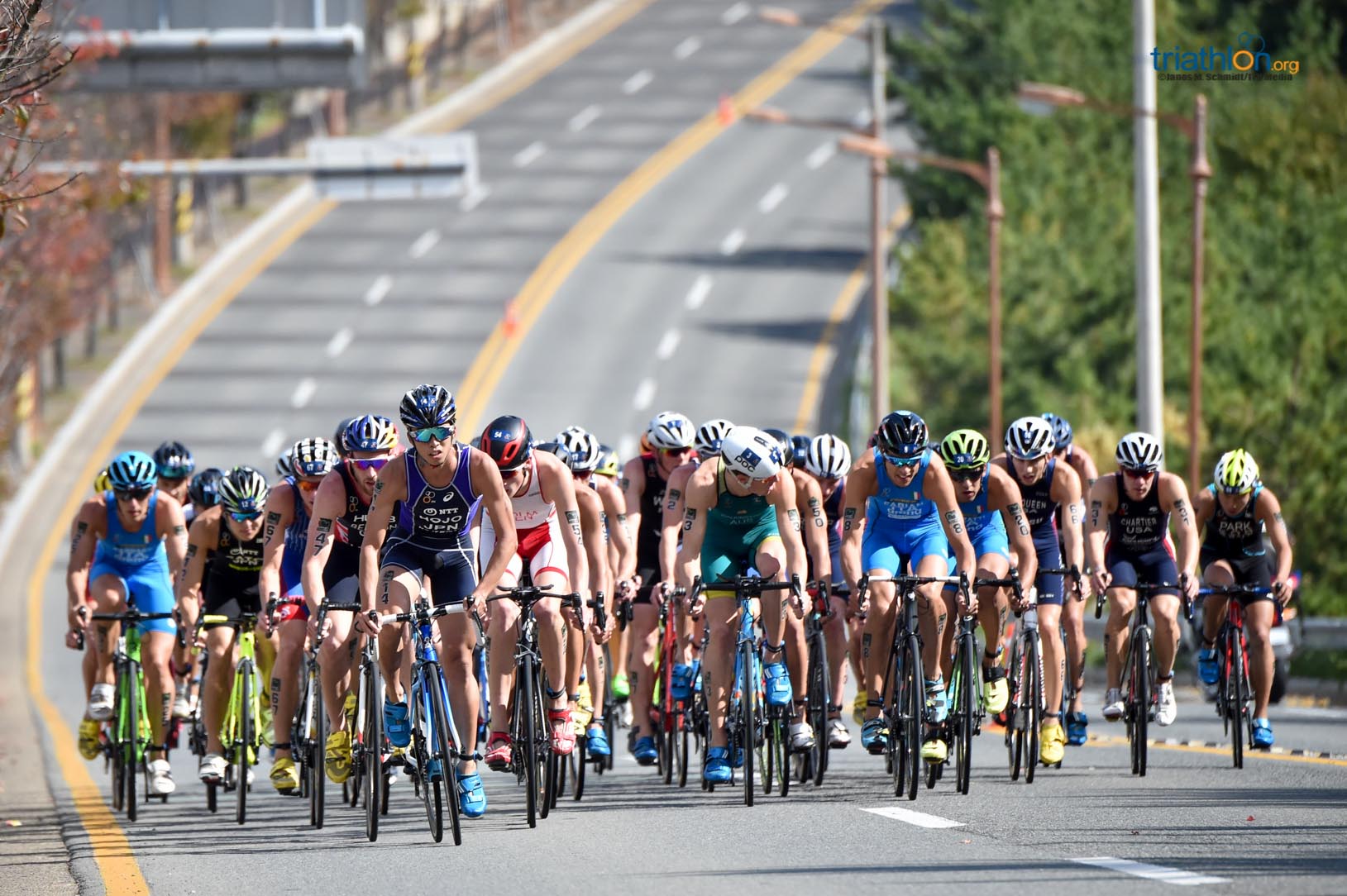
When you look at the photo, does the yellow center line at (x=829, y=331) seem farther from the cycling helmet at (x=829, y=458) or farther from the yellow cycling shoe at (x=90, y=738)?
the yellow cycling shoe at (x=90, y=738)

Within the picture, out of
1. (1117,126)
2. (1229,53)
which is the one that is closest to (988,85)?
(1117,126)

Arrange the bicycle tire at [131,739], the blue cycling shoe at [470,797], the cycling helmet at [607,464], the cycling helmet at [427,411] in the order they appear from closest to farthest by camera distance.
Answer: the cycling helmet at [427,411] → the blue cycling shoe at [470,797] → the bicycle tire at [131,739] → the cycling helmet at [607,464]

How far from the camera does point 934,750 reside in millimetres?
13516

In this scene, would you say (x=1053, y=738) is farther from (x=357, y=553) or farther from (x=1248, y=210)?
(x=1248, y=210)

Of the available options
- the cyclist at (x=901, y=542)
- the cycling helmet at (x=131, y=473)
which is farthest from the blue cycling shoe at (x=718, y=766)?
the cycling helmet at (x=131, y=473)

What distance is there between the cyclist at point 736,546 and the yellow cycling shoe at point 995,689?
146 cm

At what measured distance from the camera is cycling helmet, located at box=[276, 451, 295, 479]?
564 inches

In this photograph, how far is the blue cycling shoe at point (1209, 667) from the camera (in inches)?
627

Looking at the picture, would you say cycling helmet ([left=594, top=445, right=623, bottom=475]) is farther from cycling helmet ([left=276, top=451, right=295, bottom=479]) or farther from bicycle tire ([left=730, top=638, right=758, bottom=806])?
bicycle tire ([left=730, top=638, right=758, bottom=806])

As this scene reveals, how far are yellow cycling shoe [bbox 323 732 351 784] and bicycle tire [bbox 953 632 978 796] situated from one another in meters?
3.28

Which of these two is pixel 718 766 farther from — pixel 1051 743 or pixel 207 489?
pixel 207 489

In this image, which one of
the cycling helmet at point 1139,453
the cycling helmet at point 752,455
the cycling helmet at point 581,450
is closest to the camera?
the cycling helmet at point 752,455

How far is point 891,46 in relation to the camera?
5284 centimetres

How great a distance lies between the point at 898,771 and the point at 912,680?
0.70 m
